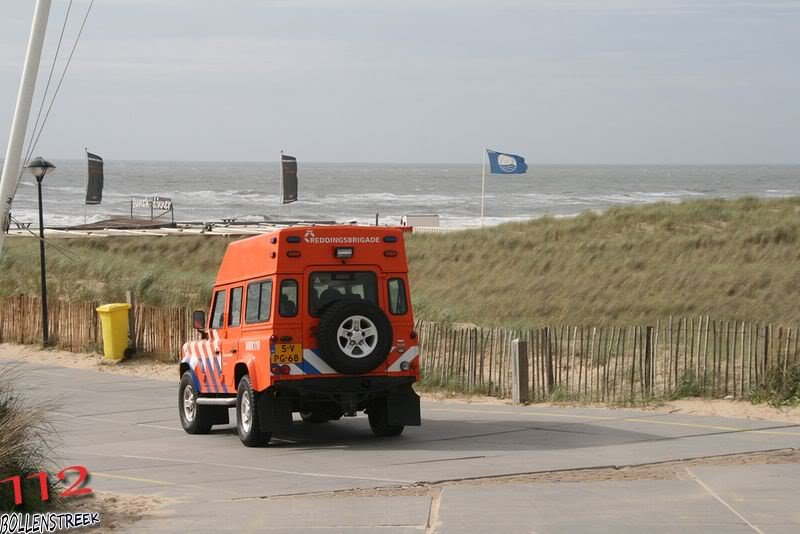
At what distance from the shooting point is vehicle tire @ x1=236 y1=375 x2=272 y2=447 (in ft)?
44.5

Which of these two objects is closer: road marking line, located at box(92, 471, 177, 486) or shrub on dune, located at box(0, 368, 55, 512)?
shrub on dune, located at box(0, 368, 55, 512)

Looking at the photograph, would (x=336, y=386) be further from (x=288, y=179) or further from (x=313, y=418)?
(x=288, y=179)

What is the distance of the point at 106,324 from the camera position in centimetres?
2416

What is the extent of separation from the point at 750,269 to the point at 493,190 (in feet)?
342

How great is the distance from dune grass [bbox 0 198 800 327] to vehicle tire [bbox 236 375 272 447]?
11262 millimetres

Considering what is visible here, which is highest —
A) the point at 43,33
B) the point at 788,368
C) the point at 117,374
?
the point at 43,33

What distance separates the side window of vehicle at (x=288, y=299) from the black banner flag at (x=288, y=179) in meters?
37.3

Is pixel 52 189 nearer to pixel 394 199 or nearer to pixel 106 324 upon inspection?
pixel 394 199

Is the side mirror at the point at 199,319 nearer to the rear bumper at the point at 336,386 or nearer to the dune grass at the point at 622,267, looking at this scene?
the rear bumper at the point at 336,386

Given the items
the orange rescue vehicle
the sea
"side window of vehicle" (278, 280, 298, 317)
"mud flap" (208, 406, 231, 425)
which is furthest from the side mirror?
the sea

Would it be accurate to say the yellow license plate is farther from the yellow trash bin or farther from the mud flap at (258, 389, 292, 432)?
the yellow trash bin

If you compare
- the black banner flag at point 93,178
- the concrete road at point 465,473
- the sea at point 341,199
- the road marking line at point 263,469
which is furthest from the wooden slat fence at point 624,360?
the sea at point 341,199

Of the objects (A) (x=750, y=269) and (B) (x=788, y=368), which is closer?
(B) (x=788, y=368)

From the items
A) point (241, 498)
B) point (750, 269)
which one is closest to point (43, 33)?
point (241, 498)
